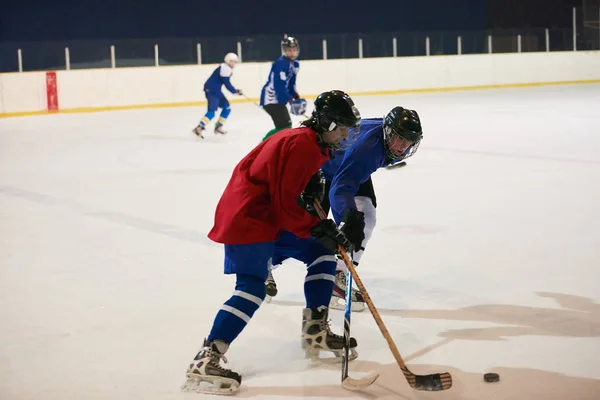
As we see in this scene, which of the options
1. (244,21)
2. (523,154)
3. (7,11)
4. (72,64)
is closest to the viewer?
(523,154)

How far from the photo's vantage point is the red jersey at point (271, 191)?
8.99 feet

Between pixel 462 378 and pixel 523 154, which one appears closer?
pixel 462 378

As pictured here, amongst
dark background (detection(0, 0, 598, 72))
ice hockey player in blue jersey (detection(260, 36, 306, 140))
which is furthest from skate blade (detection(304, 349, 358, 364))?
dark background (detection(0, 0, 598, 72))

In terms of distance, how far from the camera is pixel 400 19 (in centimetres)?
2373

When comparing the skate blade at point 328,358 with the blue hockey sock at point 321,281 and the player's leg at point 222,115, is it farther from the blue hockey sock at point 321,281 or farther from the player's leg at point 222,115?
the player's leg at point 222,115

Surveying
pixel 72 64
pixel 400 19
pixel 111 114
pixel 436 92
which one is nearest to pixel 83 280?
pixel 111 114

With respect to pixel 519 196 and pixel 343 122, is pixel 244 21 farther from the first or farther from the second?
pixel 343 122

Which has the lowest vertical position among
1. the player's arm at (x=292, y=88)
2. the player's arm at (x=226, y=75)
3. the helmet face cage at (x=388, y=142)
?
the helmet face cage at (x=388, y=142)

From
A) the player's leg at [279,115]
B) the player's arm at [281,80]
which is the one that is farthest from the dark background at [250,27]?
the player's arm at [281,80]

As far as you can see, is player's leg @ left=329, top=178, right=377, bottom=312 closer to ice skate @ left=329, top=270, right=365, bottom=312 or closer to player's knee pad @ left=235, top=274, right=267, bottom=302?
ice skate @ left=329, top=270, right=365, bottom=312

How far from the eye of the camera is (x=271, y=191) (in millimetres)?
2791

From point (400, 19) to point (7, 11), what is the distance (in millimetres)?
9837

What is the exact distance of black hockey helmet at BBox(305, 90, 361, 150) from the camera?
9.21ft

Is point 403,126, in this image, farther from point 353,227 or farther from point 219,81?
point 219,81
